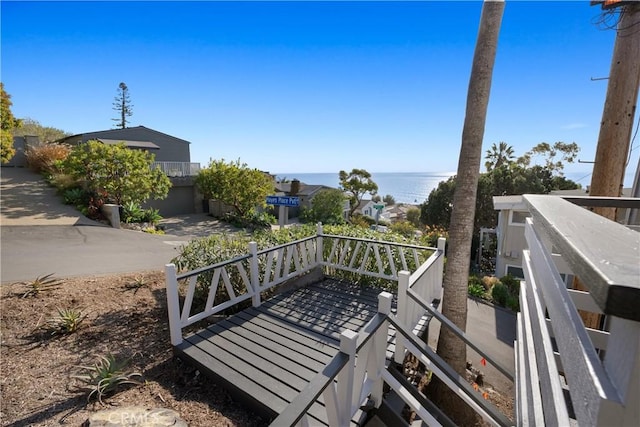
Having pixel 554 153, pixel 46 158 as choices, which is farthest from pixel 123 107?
pixel 554 153

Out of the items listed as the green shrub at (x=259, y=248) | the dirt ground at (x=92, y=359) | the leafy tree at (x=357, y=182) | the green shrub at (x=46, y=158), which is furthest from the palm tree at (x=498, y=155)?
the green shrub at (x=46, y=158)

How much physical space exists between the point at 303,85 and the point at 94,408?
19.2 m

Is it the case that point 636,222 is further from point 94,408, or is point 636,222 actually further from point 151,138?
point 151,138

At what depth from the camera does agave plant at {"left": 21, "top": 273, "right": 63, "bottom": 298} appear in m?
4.86

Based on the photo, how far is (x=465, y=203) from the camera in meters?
4.24

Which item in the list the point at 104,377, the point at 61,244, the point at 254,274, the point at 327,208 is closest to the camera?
the point at 104,377

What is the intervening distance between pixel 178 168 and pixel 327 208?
10.2 metres

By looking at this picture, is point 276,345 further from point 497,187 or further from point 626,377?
point 497,187

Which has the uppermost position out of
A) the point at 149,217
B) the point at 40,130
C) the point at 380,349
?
the point at 40,130

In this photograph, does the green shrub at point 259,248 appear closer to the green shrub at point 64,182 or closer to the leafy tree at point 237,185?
the leafy tree at point 237,185

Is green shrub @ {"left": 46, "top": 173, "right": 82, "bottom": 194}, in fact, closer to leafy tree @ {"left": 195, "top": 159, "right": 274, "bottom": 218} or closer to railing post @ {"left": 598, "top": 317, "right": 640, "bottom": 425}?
leafy tree @ {"left": 195, "top": 159, "right": 274, "bottom": 218}

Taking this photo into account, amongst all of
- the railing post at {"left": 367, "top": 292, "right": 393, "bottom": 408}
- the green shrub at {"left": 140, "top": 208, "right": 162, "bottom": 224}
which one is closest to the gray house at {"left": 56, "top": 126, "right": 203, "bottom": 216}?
the green shrub at {"left": 140, "top": 208, "right": 162, "bottom": 224}

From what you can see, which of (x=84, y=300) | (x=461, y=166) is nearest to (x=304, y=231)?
(x=461, y=166)

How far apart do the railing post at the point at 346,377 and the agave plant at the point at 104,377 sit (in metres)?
2.60
